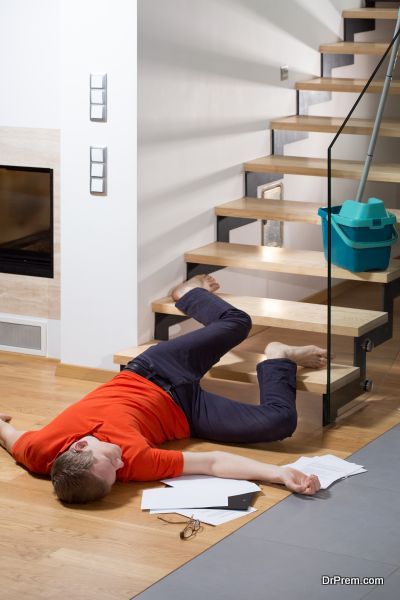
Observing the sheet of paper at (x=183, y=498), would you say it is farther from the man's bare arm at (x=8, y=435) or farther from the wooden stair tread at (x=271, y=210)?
the wooden stair tread at (x=271, y=210)

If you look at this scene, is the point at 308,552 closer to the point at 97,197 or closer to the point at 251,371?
the point at 251,371

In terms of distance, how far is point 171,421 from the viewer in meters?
4.55

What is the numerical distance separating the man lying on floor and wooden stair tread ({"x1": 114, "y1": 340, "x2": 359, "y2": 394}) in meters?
0.08

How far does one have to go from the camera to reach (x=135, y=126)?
17.0 feet

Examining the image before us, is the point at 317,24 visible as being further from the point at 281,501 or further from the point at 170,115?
the point at 281,501

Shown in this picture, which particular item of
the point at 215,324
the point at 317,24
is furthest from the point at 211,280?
the point at 317,24

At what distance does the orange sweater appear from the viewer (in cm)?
412

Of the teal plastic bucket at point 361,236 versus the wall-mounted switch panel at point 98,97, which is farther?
the wall-mounted switch panel at point 98,97

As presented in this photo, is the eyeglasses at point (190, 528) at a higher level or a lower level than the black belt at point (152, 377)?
lower

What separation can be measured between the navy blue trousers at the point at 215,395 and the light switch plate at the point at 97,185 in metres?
0.91

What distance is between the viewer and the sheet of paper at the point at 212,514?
153 inches

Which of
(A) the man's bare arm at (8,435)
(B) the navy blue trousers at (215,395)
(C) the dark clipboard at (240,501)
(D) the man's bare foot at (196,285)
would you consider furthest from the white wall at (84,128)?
(C) the dark clipboard at (240,501)

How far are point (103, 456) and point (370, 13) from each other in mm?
4013

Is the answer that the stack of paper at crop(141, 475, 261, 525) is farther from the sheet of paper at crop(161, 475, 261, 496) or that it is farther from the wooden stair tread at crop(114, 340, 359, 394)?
the wooden stair tread at crop(114, 340, 359, 394)
